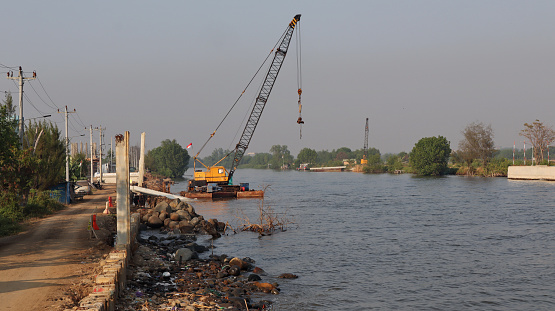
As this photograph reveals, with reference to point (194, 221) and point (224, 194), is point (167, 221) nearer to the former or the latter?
point (194, 221)

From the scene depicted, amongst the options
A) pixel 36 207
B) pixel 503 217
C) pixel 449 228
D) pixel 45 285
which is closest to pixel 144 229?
pixel 36 207

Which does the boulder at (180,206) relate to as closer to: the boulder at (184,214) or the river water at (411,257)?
the boulder at (184,214)

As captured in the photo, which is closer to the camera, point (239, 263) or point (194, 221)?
point (239, 263)

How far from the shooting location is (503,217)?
165 ft

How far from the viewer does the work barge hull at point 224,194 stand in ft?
265

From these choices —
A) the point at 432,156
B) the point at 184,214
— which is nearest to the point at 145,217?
the point at 184,214

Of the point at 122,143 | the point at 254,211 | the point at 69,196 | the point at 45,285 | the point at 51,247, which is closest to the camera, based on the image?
the point at 45,285

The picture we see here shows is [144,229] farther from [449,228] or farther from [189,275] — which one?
[449,228]

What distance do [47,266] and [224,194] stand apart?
63468 millimetres

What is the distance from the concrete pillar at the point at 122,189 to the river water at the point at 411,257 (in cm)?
757

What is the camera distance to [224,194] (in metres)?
82.2

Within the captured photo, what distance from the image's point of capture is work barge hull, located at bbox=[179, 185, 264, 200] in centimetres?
8081

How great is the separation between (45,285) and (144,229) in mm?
25309

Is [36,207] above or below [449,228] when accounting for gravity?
above
